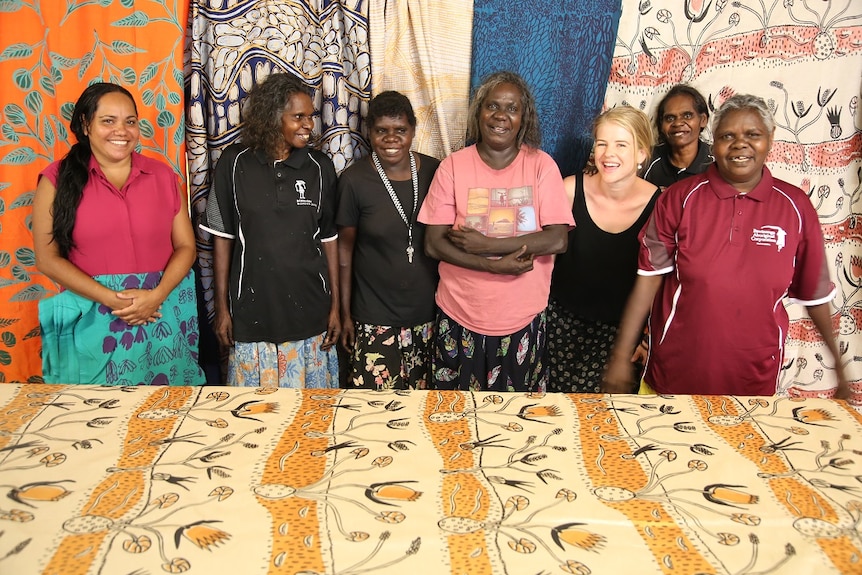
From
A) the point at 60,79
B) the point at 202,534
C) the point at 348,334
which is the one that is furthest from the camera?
the point at 348,334

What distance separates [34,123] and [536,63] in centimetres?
212

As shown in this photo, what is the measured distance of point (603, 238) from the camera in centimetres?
277

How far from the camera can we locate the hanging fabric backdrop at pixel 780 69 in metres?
3.07

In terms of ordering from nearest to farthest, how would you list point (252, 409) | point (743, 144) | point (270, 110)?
point (252, 409)
point (743, 144)
point (270, 110)

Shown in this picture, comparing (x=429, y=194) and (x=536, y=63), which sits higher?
(x=536, y=63)

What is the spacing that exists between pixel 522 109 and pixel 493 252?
1.90 feet

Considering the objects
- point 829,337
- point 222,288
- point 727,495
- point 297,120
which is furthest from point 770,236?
point 222,288

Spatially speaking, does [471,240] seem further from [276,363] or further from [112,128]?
[112,128]

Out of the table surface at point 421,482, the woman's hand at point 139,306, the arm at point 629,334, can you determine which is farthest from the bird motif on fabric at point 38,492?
the arm at point 629,334

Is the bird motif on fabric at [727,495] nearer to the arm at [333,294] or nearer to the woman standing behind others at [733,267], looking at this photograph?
the woman standing behind others at [733,267]

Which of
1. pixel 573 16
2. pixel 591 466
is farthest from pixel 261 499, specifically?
pixel 573 16

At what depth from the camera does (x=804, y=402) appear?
6.35 ft

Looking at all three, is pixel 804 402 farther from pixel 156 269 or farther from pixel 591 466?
pixel 156 269

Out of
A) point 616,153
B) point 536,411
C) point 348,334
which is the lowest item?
point 348,334
